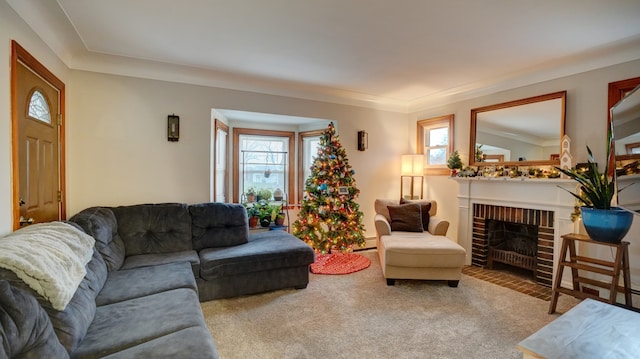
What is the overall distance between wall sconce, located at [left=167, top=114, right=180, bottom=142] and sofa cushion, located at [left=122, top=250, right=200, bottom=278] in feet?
4.60

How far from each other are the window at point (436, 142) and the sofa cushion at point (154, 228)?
3640mm

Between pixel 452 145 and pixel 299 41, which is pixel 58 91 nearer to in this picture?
pixel 299 41

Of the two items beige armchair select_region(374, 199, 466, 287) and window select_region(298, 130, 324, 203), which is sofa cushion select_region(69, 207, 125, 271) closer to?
beige armchair select_region(374, 199, 466, 287)

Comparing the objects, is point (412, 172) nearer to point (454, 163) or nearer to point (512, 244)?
point (454, 163)

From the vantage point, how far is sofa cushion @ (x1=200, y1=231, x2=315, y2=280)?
9.40ft

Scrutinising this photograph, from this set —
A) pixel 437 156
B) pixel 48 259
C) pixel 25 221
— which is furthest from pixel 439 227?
pixel 25 221

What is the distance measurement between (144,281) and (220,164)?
249 cm

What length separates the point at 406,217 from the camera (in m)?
3.96

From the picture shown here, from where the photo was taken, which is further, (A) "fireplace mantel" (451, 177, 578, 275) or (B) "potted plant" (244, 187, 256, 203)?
(B) "potted plant" (244, 187, 256, 203)

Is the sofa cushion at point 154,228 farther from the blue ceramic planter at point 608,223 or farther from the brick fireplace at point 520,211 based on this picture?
the blue ceramic planter at point 608,223

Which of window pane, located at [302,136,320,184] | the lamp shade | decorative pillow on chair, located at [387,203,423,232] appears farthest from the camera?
window pane, located at [302,136,320,184]

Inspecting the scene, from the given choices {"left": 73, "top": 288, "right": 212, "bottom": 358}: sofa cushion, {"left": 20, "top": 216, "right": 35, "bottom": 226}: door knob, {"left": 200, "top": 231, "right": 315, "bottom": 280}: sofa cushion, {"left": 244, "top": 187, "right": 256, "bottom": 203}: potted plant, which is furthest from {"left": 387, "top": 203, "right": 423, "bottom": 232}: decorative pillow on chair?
{"left": 20, "top": 216, "right": 35, "bottom": 226}: door knob

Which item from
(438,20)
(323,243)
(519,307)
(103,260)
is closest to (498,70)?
(438,20)

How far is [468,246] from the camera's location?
4.17m
